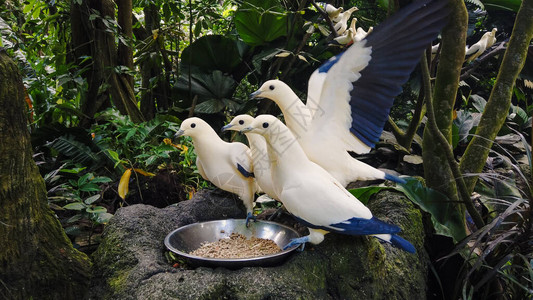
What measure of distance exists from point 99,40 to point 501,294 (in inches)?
157

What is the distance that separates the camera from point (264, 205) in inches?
134

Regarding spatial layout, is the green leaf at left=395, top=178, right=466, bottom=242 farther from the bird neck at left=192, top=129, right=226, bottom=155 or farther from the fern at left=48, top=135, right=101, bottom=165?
the fern at left=48, top=135, right=101, bottom=165

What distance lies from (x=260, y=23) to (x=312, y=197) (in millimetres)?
3089

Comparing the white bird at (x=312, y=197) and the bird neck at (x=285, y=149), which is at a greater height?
the bird neck at (x=285, y=149)

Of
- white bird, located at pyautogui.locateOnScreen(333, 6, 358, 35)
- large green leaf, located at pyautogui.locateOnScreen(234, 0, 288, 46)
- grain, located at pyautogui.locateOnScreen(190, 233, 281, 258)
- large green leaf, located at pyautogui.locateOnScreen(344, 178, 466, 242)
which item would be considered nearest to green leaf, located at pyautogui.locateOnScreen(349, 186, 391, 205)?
large green leaf, located at pyautogui.locateOnScreen(344, 178, 466, 242)

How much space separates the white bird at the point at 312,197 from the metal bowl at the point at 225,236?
0.60ft

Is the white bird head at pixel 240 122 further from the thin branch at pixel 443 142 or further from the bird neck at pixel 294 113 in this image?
the thin branch at pixel 443 142

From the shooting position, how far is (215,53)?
461cm

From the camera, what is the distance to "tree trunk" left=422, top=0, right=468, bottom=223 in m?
2.61

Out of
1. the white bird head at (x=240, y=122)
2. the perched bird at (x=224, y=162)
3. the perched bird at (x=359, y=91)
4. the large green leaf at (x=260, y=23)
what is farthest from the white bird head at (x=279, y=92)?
the large green leaf at (x=260, y=23)

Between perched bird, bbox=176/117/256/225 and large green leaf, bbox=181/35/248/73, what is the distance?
2.41 m

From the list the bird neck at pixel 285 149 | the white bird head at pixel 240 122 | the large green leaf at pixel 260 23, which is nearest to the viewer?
the bird neck at pixel 285 149

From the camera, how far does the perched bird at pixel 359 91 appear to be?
1.81 metres

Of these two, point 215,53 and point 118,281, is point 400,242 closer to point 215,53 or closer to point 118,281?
point 118,281
